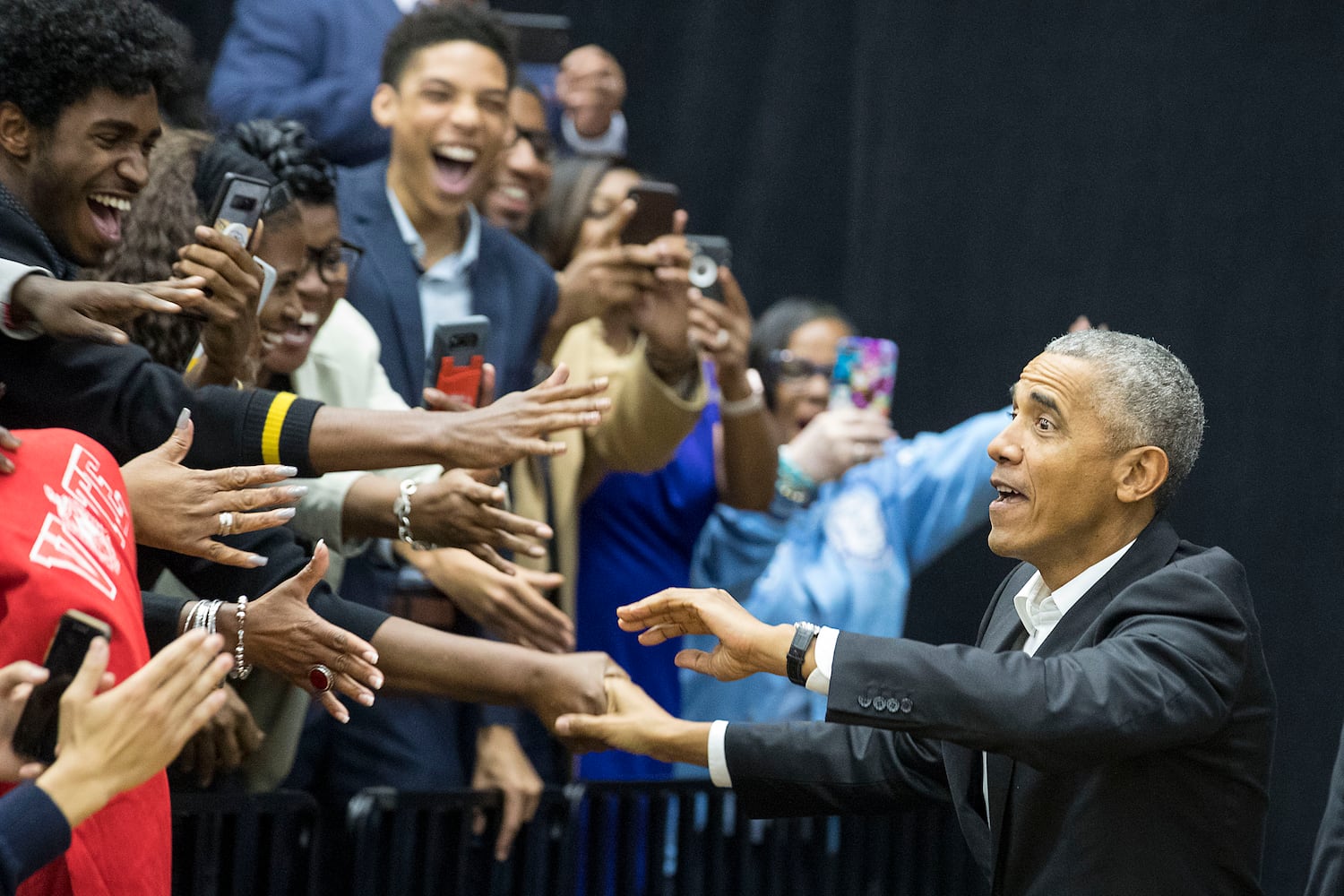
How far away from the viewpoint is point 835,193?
15.6ft

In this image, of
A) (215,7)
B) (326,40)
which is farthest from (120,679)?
(215,7)

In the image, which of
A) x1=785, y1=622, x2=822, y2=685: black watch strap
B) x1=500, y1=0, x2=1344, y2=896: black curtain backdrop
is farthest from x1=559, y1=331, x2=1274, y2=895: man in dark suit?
x1=500, y1=0, x2=1344, y2=896: black curtain backdrop

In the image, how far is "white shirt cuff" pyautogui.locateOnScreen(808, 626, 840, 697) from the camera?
1913mm

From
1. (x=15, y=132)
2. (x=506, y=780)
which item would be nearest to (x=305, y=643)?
(x=15, y=132)

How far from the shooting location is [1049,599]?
220 cm

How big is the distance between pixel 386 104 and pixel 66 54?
1269 mm

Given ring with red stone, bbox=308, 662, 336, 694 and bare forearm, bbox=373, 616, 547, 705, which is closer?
ring with red stone, bbox=308, 662, 336, 694

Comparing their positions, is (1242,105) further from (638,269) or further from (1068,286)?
(638,269)

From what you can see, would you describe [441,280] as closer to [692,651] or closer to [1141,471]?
[692,651]

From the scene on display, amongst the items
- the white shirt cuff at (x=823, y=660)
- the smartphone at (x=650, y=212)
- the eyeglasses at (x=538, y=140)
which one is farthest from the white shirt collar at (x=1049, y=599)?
the eyeglasses at (x=538, y=140)

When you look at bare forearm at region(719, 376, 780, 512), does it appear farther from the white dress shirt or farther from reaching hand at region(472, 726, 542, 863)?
the white dress shirt

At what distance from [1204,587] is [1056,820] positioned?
343mm

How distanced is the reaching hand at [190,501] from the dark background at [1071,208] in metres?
2.60

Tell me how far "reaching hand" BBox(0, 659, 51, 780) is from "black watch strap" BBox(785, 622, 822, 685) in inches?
33.2
